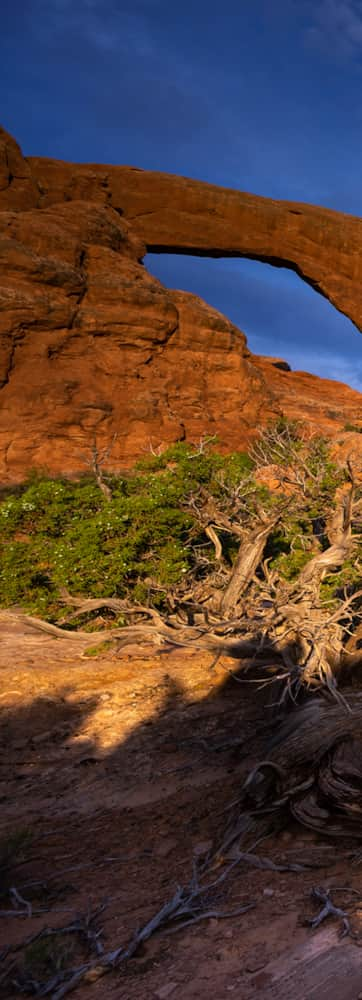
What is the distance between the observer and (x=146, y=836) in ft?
18.9

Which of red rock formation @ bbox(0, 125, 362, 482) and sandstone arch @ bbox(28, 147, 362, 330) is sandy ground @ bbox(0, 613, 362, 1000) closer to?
red rock formation @ bbox(0, 125, 362, 482)

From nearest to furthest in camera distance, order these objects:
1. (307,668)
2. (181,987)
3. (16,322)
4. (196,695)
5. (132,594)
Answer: (181,987)
(307,668)
(196,695)
(132,594)
(16,322)

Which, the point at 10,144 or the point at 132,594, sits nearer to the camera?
the point at 132,594

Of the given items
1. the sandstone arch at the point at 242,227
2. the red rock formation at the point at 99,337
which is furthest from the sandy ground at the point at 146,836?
the sandstone arch at the point at 242,227

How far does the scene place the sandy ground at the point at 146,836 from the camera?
3287mm

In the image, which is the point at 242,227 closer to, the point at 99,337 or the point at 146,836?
the point at 99,337

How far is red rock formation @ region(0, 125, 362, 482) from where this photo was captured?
95.8 feet

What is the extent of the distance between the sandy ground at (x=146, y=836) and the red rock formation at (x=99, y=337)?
59.2ft

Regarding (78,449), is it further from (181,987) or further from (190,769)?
(181,987)

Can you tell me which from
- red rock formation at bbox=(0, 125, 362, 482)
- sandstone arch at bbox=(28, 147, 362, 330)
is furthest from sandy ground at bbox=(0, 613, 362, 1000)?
sandstone arch at bbox=(28, 147, 362, 330)

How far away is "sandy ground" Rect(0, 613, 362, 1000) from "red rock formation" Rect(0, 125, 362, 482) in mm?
18038

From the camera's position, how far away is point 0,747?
822 cm

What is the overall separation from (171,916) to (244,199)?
43.8 metres

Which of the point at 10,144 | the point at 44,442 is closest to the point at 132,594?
the point at 44,442
